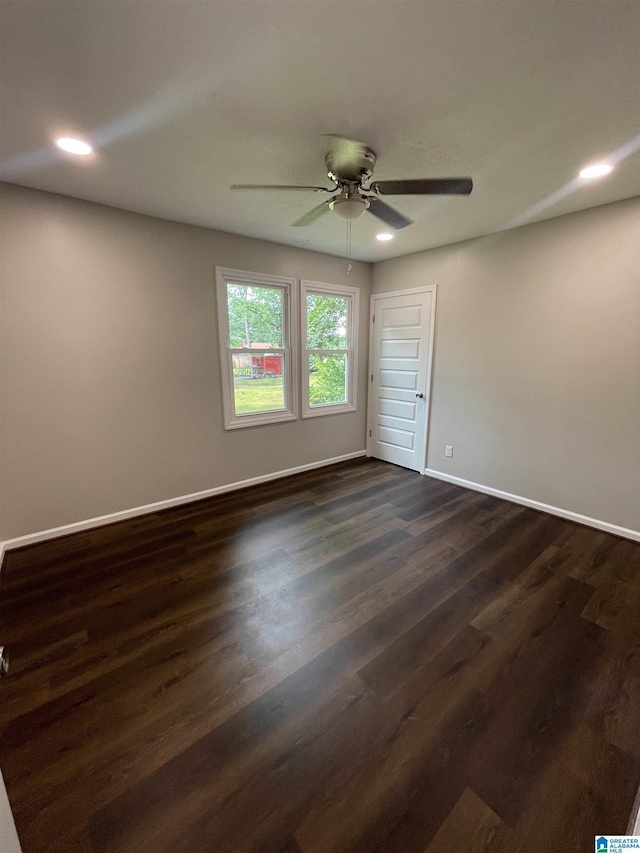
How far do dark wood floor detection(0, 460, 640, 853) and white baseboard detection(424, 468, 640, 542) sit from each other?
161mm

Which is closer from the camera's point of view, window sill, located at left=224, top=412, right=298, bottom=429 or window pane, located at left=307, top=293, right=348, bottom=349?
window sill, located at left=224, top=412, right=298, bottom=429

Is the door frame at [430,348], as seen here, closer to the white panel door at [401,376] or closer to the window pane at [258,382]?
the white panel door at [401,376]

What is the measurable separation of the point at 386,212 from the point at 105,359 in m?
2.41

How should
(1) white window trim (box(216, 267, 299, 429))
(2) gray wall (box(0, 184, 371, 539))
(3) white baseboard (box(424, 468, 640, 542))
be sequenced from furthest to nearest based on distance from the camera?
(1) white window trim (box(216, 267, 299, 429)), (3) white baseboard (box(424, 468, 640, 542)), (2) gray wall (box(0, 184, 371, 539))

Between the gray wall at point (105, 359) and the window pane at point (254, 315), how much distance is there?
213mm

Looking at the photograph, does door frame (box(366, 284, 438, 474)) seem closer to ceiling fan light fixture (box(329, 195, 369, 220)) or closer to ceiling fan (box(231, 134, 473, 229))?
ceiling fan (box(231, 134, 473, 229))

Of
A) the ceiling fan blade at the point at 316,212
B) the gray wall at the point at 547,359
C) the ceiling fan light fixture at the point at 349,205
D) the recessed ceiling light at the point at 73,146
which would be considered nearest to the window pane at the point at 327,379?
the gray wall at the point at 547,359

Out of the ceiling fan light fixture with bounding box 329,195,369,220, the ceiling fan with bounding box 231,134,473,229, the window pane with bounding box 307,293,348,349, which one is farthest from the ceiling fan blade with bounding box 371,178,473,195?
the window pane with bounding box 307,293,348,349

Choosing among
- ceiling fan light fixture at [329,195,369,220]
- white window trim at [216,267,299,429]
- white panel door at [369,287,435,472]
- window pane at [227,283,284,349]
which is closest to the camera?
ceiling fan light fixture at [329,195,369,220]

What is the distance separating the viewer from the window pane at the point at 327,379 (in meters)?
4.21

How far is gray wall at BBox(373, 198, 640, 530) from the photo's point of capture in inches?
105

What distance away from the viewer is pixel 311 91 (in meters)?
1.50

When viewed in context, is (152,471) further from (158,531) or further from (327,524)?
(327,524)

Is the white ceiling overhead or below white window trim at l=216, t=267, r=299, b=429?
overhead
